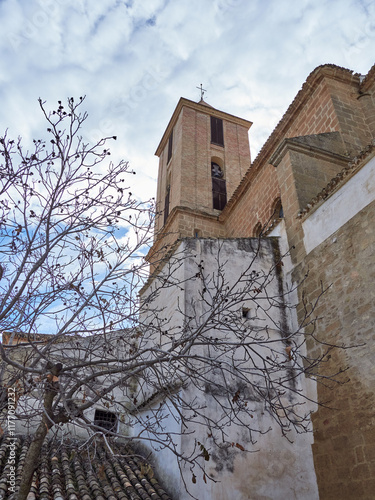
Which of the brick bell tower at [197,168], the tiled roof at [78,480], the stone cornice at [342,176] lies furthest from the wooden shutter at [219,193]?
the tiled roof at [78,480]

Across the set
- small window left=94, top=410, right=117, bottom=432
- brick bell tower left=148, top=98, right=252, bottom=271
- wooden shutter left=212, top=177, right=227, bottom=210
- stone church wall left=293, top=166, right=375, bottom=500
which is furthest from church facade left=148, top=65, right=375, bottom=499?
small window left=94, top=410, right=117, bottom=432

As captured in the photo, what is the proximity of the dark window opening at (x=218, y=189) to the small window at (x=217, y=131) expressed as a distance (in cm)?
144

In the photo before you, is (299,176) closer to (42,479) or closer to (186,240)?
(186,240)

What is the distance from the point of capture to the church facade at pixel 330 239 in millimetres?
5867

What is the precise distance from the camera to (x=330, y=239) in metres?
7.13

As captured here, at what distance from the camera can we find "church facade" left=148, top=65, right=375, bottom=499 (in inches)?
231

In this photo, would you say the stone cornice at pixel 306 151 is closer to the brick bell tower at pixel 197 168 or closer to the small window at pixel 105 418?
the brick bell tower at pixel 197 168

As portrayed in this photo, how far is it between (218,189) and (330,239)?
11100mm

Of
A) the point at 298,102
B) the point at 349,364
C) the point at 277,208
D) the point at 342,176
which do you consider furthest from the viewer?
the point at 298,102

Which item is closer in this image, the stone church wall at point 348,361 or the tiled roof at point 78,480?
the stone church wall at point 348,361

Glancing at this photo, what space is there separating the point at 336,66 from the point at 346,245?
6.39m

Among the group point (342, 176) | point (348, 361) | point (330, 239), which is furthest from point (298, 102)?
point (348, 361)

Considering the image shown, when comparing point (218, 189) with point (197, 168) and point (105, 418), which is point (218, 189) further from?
point (105, 418)

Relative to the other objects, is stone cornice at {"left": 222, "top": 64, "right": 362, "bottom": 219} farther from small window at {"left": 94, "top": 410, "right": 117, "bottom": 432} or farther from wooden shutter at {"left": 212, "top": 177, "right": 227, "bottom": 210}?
small window at {"left": 94, "top": 410, "right": 117, "bottom": 432}
